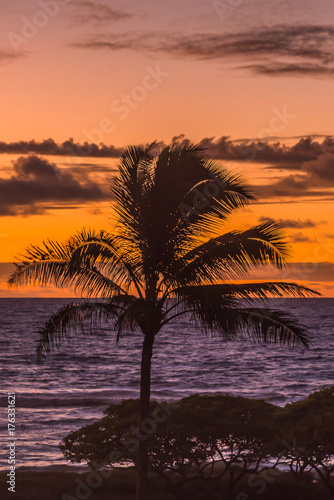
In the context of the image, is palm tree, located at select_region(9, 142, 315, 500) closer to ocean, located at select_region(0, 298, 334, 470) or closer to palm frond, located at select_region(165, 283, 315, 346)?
palm frond, located at select_region(165, 283, 315, 346)

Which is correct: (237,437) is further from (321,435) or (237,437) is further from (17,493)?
(17,493)

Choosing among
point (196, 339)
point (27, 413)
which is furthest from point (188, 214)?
point (196, 339)

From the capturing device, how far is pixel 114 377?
7081cm

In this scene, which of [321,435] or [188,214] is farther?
[321,435]

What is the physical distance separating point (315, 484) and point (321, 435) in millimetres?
3573

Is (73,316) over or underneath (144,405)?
over

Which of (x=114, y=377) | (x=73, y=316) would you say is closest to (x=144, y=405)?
(x=73, y=316)

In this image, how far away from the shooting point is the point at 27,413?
46312 millimetres

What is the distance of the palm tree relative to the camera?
17.0 m

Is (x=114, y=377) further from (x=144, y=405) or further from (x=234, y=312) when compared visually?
(x=234, y=312)

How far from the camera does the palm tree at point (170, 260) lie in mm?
17000

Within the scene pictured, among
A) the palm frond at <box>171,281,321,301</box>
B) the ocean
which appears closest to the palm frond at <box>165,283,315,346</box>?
the palm frond at <box>171,281,321,301</box>

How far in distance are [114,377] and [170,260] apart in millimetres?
54891

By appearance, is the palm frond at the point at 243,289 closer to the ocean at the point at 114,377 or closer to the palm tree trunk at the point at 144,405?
the palm tree trunk at the point at 144,405
